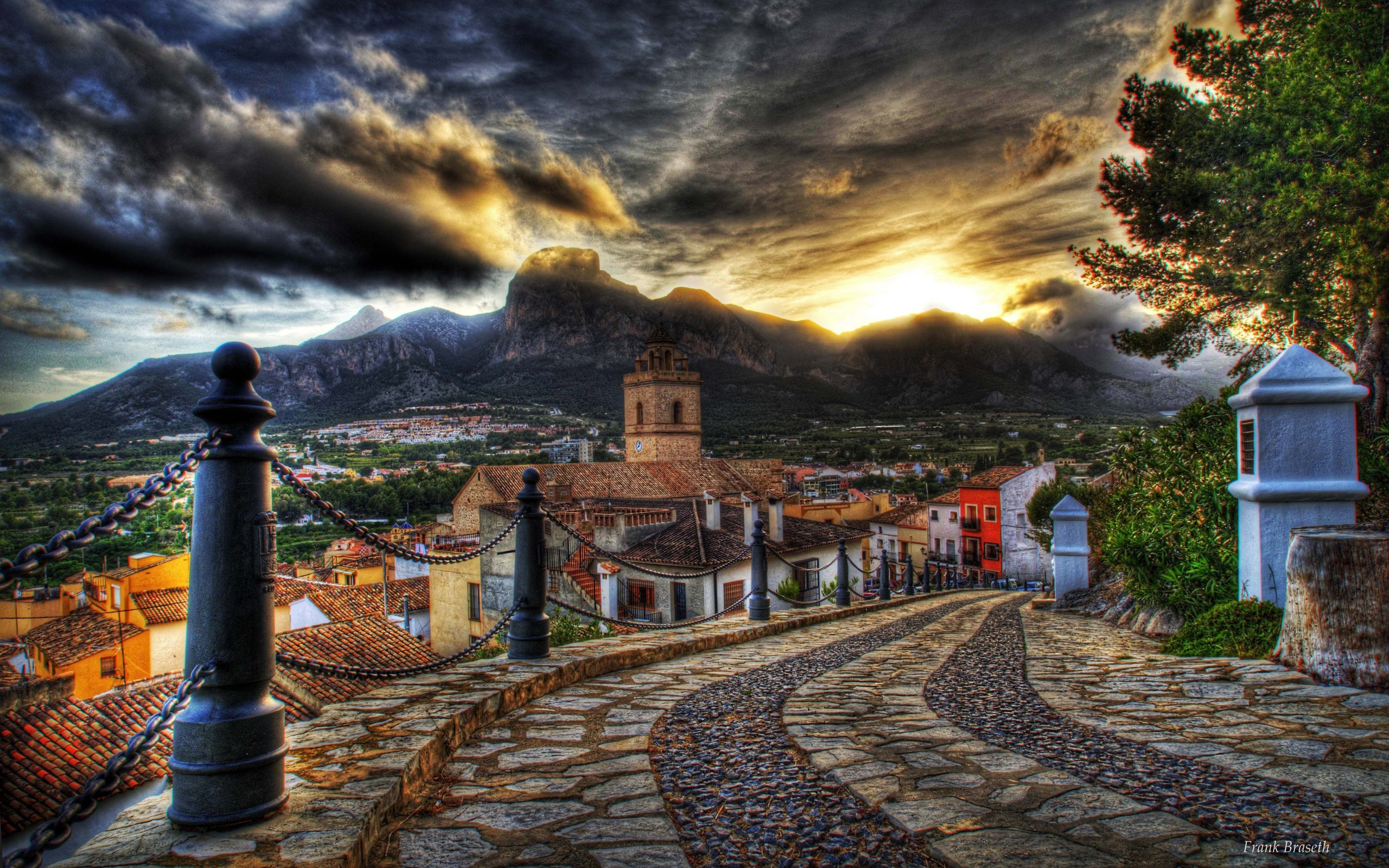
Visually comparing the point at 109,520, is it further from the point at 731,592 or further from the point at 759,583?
the point at 731,592

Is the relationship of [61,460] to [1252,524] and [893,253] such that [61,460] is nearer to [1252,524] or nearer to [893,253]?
[1252,524]

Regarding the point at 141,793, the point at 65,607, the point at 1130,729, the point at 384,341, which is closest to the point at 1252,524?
the point at 1130,729

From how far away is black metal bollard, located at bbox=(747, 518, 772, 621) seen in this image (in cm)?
695

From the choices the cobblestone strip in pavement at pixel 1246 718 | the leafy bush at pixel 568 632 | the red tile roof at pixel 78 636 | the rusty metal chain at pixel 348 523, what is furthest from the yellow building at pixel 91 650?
the cobblestone strip in pavement at pixel 1246 718

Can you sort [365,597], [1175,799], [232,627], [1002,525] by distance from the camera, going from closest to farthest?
[232,627], [1175,799], [365,597], [1002,525]

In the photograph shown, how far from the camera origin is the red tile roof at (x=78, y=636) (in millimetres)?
13422

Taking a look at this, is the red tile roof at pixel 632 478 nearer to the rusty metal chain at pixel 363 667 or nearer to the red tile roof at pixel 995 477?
the red tile roof at pixel 995 477

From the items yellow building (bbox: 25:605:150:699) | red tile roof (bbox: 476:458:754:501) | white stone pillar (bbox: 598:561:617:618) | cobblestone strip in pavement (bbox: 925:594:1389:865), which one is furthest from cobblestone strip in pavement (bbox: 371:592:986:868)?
red tile roof (bbox: 476:458:754:501)

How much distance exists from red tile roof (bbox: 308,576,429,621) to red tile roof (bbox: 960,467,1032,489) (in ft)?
88.9

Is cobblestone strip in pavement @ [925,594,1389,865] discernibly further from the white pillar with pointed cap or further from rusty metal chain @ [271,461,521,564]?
rusty metal chain @ [271,461,521,564]

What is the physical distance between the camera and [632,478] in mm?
37312

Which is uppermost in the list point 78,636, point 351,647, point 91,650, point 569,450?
point 569,450

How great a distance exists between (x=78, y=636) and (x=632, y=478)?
2492 centimetres

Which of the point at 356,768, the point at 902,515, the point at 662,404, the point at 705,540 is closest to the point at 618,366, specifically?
the point at 662,404
